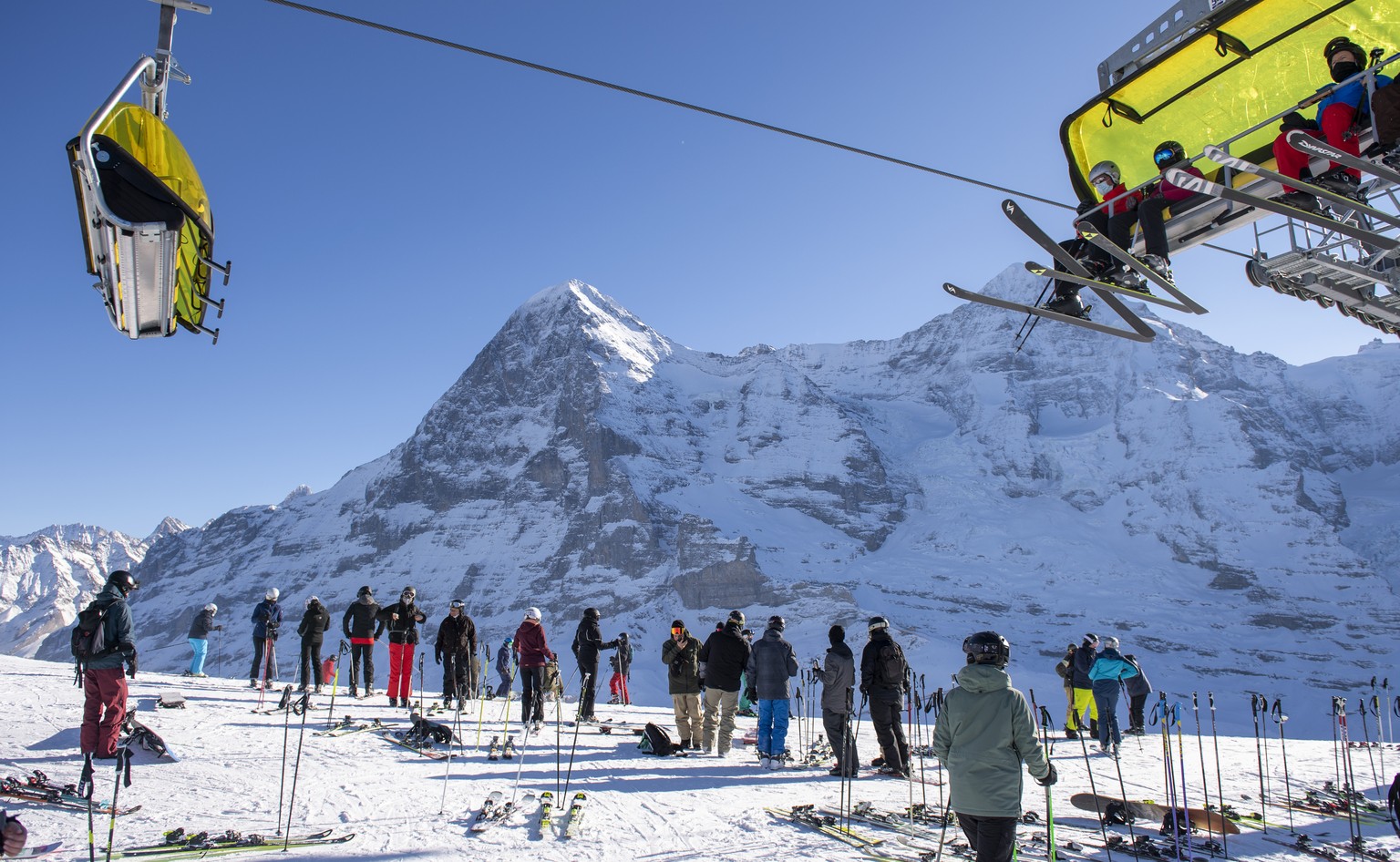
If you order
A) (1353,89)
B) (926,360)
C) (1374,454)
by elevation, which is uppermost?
(926,360)

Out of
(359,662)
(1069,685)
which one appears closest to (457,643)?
(359,662)

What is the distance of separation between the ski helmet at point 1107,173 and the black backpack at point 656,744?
6821 millimetres

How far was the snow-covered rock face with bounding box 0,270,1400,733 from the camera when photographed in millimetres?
97812

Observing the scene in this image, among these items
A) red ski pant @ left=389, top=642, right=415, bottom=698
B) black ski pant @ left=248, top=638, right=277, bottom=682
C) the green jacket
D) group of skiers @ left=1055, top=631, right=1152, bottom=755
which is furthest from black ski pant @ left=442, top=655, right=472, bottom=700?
group of skiers @ left=1055, top=631, right=1152, bottom=755

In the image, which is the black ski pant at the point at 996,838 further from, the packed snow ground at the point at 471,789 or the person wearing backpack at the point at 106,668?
the person wearing backpack at the point at 106,668

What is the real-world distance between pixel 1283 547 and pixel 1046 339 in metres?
62.0

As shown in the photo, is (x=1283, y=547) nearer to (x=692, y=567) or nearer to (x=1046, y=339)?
(x=1046, y=339)

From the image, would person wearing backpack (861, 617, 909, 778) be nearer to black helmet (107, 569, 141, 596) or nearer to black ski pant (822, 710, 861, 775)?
black ski pant (822, 710, 861, 775)

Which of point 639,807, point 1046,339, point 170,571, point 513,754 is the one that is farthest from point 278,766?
point 170,571

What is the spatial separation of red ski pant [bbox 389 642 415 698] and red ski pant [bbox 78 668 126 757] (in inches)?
216

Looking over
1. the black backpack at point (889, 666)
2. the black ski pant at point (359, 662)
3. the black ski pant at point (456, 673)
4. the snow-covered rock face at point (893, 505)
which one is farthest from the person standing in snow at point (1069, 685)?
the snow-covered rock face at point (893, 505)

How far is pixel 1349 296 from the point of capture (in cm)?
617

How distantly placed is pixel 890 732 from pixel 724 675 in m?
1.81

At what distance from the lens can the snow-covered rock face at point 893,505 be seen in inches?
3851
